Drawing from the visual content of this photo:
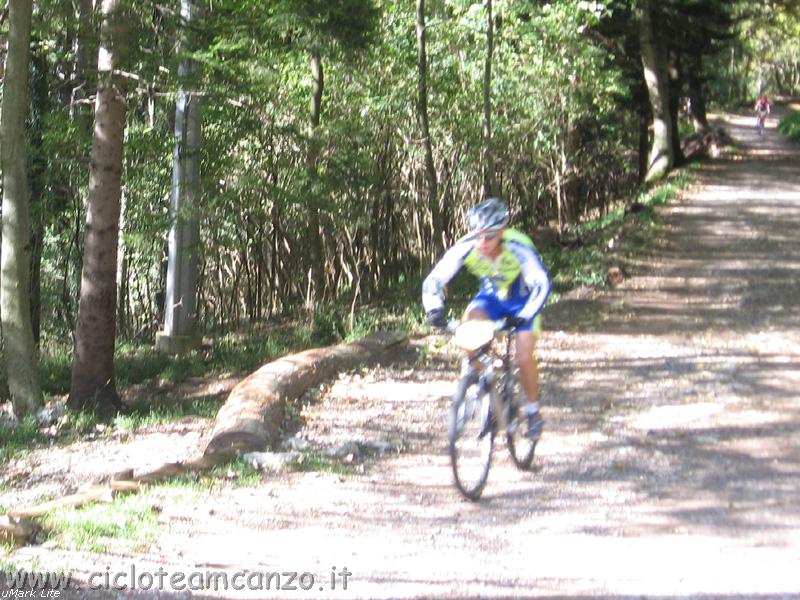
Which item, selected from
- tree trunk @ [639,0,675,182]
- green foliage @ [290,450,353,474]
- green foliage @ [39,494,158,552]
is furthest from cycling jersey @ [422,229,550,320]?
tree trunk @ [639,0,675,182]

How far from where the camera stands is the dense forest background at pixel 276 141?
12961 millimetres

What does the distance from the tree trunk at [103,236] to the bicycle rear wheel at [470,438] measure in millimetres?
6891

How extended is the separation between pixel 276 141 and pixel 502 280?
11.4m

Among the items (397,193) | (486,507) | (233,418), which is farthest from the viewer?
(397,193)

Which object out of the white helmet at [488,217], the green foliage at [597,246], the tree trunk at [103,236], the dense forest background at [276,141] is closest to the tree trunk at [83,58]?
the dense forest background at [276,141]

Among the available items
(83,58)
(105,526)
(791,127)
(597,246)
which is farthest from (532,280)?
(791,127)

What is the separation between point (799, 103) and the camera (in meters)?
64.8

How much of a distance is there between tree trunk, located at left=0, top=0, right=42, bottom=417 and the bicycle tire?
791 centimetres

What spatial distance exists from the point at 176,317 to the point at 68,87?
5.91 m

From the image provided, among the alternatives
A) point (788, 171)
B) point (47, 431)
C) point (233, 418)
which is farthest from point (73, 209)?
point (788, 171)

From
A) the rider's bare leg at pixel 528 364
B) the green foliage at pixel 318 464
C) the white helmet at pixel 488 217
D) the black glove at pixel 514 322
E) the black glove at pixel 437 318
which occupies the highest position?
the white helmet at pixel 488 217

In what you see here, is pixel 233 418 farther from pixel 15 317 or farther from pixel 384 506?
pixel 15 317

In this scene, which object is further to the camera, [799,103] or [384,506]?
[799,103]

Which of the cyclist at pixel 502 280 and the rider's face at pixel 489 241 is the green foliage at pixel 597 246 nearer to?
the cyclist at pixel 502 280
